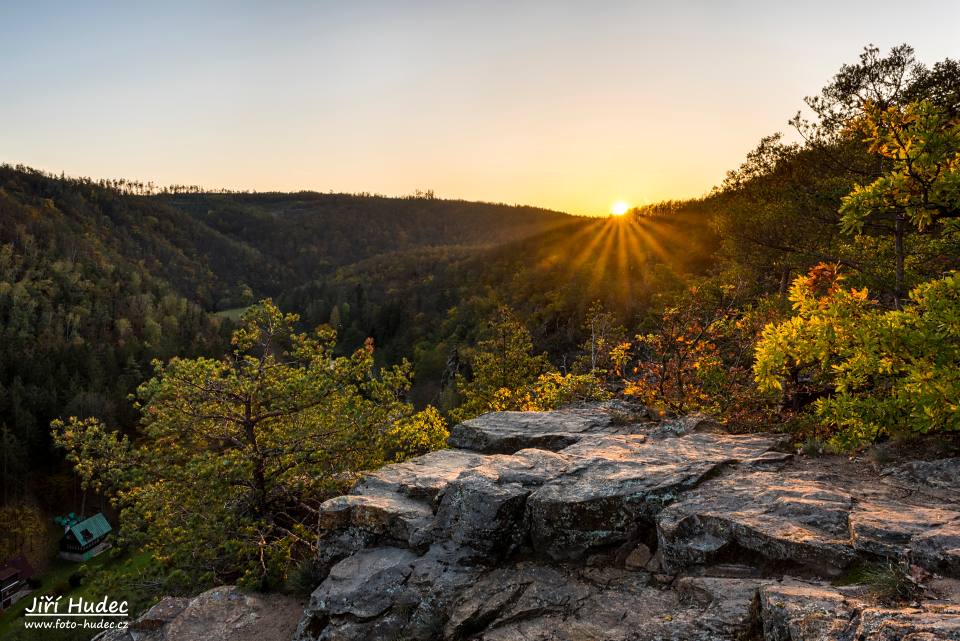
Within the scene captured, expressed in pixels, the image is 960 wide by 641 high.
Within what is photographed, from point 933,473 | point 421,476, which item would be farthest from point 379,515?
point 933,473

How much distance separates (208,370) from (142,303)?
15010cm

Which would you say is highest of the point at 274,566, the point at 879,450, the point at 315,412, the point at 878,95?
the point at 878,95

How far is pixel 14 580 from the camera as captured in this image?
1865 inches

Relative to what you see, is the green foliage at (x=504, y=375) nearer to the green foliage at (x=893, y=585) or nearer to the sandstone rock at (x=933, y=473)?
the sandstone rock at (x=933, y=473)

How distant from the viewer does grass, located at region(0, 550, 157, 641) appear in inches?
507

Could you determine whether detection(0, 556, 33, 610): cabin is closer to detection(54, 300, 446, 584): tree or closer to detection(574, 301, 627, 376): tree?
detection(54, 300, 446, 584): tree

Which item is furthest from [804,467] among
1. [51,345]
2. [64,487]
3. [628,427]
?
[51,345]

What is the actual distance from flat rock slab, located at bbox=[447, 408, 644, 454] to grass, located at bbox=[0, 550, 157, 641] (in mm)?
8544

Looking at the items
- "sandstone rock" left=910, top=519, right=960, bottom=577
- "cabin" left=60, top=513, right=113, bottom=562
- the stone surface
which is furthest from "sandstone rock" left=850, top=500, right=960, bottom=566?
"cabin" left=60, top=513, right=113, bottom=562

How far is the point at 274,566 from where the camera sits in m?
10.9

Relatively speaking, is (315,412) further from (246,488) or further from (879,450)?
(879,450)

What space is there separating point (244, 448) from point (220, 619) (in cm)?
665

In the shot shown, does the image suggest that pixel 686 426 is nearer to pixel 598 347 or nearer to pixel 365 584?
pixel 365 584

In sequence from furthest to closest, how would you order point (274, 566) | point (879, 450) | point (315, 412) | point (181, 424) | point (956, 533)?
point (315, 412)
point (181, 424)
point (274, 566)
point (879, 450)
point (956, 533)
